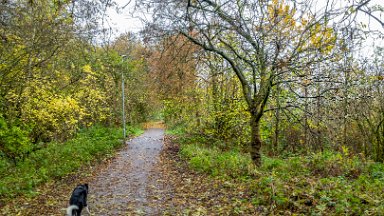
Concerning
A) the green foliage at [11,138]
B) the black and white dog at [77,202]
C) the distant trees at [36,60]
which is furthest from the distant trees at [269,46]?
the green foliage at [11,138]

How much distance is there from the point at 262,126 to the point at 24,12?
11.2 meters

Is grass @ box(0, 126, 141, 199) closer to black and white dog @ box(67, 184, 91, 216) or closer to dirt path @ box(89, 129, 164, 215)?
dirt path @ box(89, 129, 164, 215)

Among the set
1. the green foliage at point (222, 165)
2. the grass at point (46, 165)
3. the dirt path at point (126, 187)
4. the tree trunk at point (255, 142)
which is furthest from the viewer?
the tree trunk at point (255, 142)

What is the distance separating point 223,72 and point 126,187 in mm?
7465

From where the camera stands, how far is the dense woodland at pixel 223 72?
717cm

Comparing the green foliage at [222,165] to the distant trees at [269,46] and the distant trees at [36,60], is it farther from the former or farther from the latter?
the distant trees at [36,60]

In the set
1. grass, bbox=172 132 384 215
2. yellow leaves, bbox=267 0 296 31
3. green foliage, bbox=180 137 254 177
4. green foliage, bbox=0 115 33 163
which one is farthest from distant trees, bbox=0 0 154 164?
grass, bbox=172 132 384 215

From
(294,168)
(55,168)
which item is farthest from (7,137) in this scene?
(294,168)

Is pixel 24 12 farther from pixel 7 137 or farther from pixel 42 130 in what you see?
pixel 42 130

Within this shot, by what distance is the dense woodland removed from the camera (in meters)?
7.17

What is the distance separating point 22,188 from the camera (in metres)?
9.33

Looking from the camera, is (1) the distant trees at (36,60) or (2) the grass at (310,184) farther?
(1) the distant trees at (36,60)

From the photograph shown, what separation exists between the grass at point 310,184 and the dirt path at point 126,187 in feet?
6.90

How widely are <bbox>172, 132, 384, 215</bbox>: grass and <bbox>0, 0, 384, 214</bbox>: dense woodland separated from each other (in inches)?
41.5
